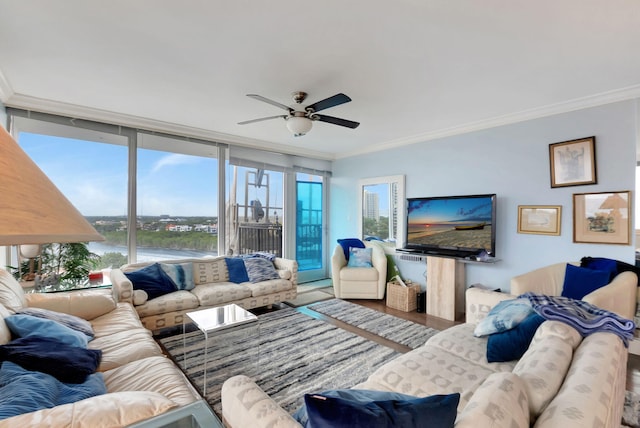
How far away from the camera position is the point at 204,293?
3355 mm

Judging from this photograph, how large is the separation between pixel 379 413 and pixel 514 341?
129cm

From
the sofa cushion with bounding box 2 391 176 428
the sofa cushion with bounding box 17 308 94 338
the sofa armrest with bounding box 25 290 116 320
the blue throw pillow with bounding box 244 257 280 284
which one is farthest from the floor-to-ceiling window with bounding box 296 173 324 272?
the sofa cushion with bounding box 2 391 176 428

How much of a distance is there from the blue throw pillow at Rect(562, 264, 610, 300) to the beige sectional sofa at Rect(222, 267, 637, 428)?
1444mm

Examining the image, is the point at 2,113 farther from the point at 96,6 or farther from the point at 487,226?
the point at 487,226

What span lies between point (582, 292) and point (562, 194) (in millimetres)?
1115

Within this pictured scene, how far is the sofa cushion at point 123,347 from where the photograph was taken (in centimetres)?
178

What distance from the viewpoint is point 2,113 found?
2941 millimetres

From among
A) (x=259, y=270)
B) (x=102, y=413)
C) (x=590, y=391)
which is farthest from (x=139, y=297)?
(x=590, y=391)

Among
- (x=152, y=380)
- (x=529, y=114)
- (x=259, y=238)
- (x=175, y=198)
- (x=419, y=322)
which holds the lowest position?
(x=419, y=322)

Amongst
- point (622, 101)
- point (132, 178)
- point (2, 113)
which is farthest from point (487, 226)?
point (2, 113)

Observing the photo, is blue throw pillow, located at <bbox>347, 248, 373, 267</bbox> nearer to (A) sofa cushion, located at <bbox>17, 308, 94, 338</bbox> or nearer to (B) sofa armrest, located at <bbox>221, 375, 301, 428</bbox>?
(A) sofa cushion, located at <bbox>17, 308, 94, 338</bbox>

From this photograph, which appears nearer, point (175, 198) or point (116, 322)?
point (116, 322)

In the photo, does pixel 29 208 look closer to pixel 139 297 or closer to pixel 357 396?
pixel 357 396

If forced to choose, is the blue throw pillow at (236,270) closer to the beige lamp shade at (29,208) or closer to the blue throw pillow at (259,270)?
the blue throw pillow at (259,270)
